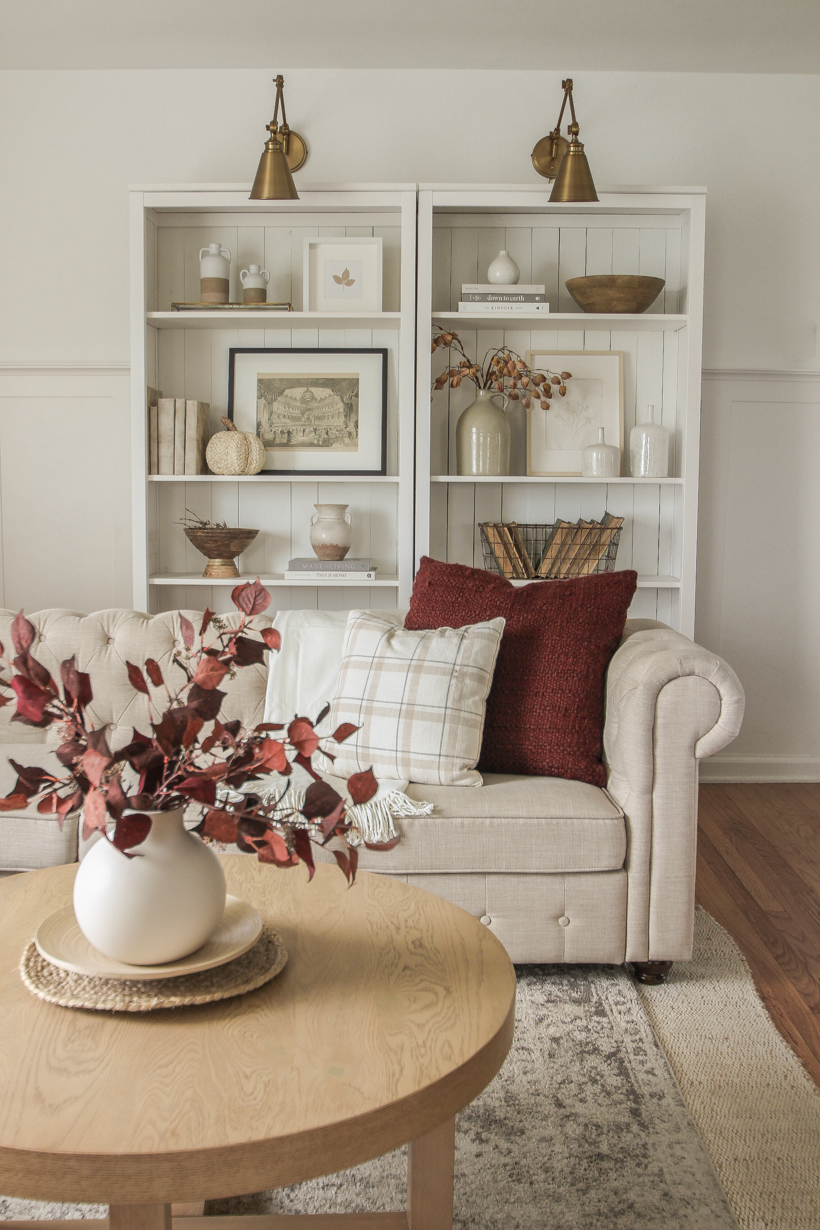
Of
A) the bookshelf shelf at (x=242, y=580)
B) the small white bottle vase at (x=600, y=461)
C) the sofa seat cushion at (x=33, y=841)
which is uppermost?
the small white bottle vase at (x=600, y=461)

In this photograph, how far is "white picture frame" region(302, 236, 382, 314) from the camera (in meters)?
3.45

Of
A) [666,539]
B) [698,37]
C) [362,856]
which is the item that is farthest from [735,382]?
[362,856]

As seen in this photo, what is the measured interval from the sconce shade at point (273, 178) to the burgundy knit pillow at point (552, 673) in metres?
1.57

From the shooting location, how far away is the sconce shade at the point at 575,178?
10.1ft

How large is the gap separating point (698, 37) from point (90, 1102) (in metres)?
3.72

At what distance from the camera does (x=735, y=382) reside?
12.1 ft

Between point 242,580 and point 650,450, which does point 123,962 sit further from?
point 650,450

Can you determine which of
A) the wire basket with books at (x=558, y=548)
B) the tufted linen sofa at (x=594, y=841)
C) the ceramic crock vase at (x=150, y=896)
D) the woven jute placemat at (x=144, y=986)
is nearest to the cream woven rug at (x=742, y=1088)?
the tufted linen sofa at (x=594, y=841)

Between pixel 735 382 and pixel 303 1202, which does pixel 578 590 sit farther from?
pixel 735 382

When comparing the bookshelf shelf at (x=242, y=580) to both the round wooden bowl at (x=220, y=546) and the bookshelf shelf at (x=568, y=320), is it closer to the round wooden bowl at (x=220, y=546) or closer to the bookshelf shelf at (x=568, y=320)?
the round wooden bowl at (x=220, y=546)

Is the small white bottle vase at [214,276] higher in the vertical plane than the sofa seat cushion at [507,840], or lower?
higher

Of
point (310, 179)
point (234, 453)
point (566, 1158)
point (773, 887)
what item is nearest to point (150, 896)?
point (566, 1158)

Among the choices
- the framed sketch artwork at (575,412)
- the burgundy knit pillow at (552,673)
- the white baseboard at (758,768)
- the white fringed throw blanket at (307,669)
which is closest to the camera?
the burgundy knit pillow at (552,673)

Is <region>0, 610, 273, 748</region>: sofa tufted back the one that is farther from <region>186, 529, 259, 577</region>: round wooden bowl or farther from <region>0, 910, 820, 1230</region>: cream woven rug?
<region>0, 910, 820, 1230</region>: cream woven rug
